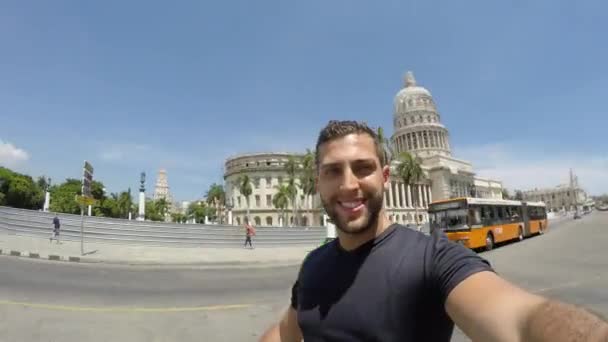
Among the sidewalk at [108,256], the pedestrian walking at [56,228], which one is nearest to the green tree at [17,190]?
the pedestrian walking at [56,228]

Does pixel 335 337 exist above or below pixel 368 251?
below

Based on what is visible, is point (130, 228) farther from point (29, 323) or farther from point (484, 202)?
point (484, 202)

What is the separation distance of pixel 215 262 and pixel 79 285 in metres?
6.64

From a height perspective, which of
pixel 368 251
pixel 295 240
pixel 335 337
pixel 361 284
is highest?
pixel 368 251

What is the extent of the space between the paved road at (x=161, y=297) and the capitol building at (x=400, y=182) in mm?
55788

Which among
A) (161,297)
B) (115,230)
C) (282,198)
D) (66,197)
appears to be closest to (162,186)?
(66,197)

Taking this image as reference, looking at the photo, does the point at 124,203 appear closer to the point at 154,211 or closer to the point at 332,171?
the point at 154,211

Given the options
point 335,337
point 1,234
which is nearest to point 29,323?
point 335,337

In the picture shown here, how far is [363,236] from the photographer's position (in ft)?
5.19

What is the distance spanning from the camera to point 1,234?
18578mm

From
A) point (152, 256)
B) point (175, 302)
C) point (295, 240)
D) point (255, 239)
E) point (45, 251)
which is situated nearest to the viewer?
point (175, 302)

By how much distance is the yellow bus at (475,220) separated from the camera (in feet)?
53.3

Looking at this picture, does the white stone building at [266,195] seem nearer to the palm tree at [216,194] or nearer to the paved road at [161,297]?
the palm tree at [216,194]

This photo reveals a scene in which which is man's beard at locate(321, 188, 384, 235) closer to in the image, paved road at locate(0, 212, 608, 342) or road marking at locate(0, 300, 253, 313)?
paved road at locate(0, 212, 608, 342)
